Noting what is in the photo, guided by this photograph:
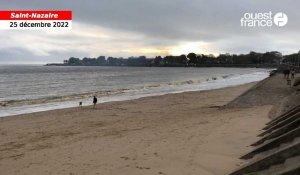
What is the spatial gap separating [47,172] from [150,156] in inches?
104

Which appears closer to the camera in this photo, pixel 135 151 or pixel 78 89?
pixel 135 151

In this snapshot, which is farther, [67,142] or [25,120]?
[25,120]

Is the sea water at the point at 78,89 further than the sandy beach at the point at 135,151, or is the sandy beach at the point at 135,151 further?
the sea water at the point at 78,89

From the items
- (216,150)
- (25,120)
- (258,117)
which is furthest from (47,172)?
(25,120)

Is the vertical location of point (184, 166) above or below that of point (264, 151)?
below

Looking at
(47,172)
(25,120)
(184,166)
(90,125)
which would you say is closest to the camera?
(184,166)

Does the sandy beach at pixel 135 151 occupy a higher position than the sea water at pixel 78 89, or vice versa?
the sandy beach at pixel 135 151

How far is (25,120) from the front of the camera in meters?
23.2

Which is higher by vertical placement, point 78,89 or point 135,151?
point 135,151

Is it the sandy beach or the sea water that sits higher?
the sandy beach

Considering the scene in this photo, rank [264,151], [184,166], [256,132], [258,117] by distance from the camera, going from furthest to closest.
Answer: [258,117], [256,132], [184,166], [264,151]

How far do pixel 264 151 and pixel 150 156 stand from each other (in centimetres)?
322

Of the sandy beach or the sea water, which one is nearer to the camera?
the sandy beach

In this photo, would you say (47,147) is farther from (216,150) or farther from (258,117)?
(258,117)
